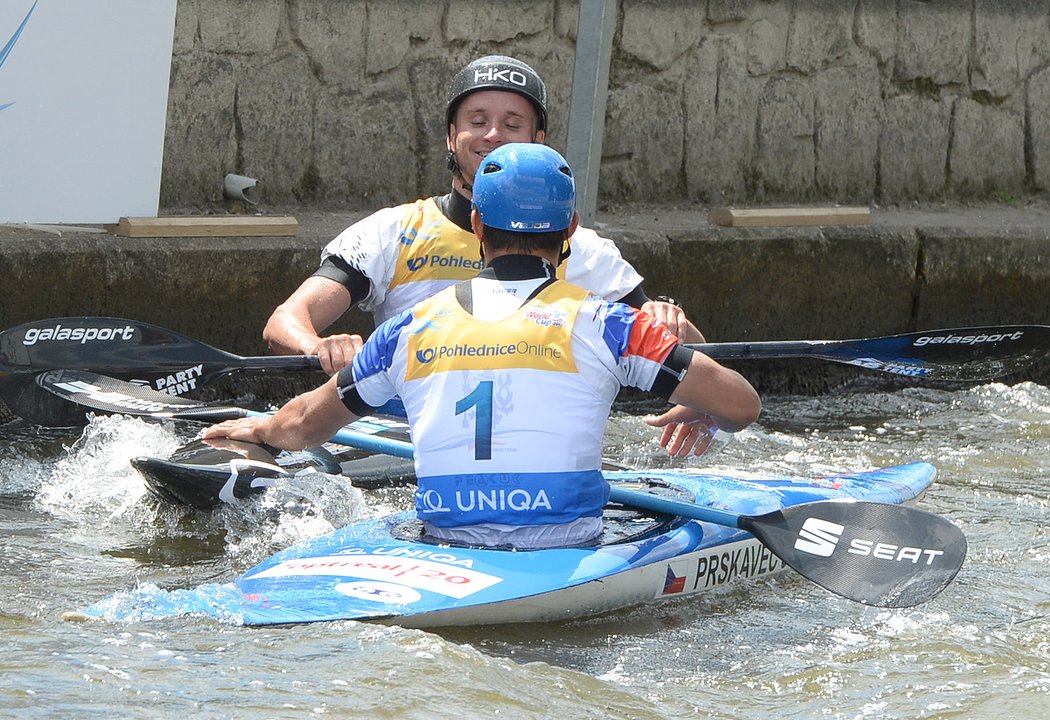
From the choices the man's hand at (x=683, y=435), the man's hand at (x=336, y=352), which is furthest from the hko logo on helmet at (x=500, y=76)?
the man's hand at (x=683, y=435)

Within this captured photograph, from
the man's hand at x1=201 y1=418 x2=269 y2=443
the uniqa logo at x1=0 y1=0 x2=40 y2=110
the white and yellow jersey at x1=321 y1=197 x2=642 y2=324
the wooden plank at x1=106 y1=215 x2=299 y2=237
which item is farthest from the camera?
the wooden plank at x1=106 y1=215 x2=299 y2=237

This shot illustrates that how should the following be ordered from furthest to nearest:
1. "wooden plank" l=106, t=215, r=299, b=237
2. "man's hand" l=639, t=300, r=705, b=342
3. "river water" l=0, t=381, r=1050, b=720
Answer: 1. "wooden plank" l=106, t=215, r=299, b=237
2. "man's hand" l=639, t=300, r=705, b=342
3. "river water" l=0, t=381, r=1050, b=720

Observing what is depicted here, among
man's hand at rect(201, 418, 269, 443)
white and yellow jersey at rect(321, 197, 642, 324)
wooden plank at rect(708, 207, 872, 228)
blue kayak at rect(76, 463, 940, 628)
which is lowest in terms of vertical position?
blue kayak at rect(76, 463, 940, 628)

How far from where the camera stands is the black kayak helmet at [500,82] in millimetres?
5281

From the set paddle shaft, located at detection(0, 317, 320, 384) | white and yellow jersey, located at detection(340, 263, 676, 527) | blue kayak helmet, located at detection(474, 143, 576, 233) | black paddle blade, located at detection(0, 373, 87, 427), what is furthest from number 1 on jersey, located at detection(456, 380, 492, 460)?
black paddle blade, located at detection(0, 373, 87, 427)

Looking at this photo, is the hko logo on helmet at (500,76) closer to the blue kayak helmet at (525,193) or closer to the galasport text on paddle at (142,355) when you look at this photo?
the blue kayak helmet at (525,193)

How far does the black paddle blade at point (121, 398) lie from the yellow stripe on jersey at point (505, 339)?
4.85 feet

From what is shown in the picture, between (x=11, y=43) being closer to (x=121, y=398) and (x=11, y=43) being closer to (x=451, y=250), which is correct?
(x=121, y=398)

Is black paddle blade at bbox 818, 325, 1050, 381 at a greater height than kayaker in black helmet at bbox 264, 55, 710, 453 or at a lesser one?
lesser

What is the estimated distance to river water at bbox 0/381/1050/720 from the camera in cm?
352

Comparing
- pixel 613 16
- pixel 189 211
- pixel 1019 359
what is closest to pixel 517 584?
pixel 1019 359

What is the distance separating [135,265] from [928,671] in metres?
4.24

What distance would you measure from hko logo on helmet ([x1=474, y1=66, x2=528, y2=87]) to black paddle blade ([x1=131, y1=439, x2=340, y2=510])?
1.42 metres

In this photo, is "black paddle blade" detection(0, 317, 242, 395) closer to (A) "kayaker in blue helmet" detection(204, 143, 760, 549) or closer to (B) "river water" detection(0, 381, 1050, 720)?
(B) "river water" detection(0, 381, 1050, 720)
